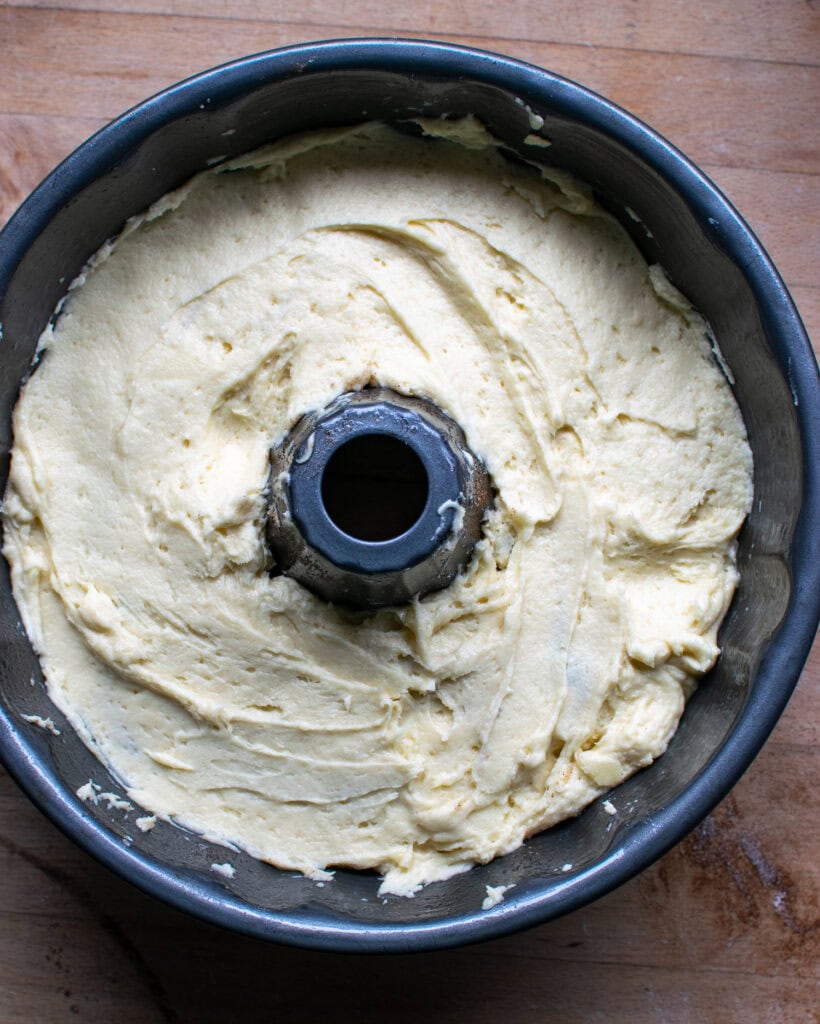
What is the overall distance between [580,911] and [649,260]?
965 mm

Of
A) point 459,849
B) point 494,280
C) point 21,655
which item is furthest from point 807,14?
point 21,655

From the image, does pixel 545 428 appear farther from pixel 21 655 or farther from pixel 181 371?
pixel 21 655

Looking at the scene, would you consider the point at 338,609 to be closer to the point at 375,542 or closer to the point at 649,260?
the point at 375,542

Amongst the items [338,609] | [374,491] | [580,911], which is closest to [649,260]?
[374,491]

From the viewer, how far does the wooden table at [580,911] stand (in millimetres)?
1537

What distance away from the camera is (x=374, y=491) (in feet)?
5.16

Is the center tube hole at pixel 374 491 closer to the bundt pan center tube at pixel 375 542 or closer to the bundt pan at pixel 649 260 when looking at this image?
the bundt pan center tube at pixel 375 542

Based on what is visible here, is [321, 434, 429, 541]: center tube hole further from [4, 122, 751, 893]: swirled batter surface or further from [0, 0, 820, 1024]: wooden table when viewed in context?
[0, 0, 820, 1024]: wooden table

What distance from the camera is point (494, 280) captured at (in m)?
1.41

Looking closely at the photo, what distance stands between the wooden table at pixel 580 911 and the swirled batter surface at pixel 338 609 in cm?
24

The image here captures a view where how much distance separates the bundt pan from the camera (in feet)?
4.09

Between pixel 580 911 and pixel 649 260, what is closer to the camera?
pixel 649 260

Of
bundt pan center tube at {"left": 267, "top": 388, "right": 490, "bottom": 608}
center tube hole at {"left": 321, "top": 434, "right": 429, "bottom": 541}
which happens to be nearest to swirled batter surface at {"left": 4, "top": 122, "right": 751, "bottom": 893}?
bundt pan center tube at {"left": 267, "top": 388, "right": 490, "bottom": 608}

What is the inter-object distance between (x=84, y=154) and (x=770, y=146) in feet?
3.28
